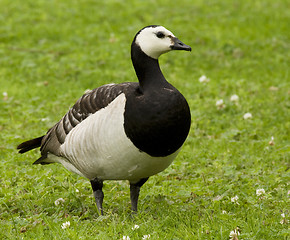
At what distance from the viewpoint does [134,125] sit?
4980 mm

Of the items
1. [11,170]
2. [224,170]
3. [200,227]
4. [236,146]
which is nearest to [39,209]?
[11,170]

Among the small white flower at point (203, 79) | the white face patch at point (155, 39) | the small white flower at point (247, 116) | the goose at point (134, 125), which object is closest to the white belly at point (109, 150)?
the goose at point (134, 125)

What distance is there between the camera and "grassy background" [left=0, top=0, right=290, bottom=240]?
525 centimetres

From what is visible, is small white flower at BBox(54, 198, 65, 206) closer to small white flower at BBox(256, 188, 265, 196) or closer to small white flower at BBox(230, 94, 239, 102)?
small white flower at BBox(256, 188, 265, 196)

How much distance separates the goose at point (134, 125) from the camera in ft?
16.3

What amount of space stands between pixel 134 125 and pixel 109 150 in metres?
0.37

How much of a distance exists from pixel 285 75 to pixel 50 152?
20.7 feet

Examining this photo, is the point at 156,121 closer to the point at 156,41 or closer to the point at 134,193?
the point at 156,41

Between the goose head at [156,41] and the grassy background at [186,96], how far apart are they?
1.55 metres

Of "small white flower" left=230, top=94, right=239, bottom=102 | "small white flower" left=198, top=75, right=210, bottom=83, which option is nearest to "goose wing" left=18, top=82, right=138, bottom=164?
"small white flower" left=230, top=94, right=239, bottom=102

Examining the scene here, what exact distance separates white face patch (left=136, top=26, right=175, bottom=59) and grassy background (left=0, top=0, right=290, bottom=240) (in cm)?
156

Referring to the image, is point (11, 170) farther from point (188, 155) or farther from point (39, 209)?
point (188, 155)

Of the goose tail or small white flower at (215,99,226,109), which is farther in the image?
small white flower at (215,99,226,109)

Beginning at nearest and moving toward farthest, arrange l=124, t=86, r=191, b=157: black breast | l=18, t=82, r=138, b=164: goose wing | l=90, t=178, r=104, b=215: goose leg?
l=124, t=86, r=191, b=157: black breast → l=18, t=82, r=138, b=164: goose wing → l=90, t=178, r=104, b=215: goose leg
